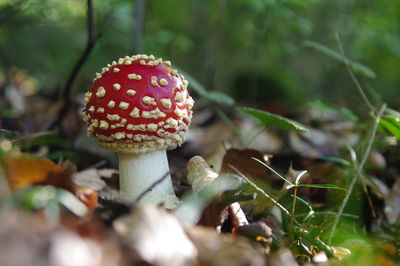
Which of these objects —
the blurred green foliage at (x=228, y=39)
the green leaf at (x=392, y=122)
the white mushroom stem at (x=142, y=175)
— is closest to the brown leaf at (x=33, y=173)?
the white mushroom stem at (x=142, y=175)

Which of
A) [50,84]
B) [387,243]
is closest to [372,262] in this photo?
[387,243]

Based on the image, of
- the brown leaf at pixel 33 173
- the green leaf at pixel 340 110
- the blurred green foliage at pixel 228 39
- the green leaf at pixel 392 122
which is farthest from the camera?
the blurred green foliage at pixel 228 39

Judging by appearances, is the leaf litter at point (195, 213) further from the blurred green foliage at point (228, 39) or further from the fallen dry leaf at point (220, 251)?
the blurred green foliage at point (228, 39)

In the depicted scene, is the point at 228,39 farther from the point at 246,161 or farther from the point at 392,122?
the point at 392,122

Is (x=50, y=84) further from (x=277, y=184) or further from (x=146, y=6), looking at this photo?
(x=277, y=184)

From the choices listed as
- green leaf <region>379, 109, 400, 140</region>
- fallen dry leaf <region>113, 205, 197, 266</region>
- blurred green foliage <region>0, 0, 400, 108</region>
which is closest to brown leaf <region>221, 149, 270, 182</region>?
green leaf <region>379, 109, 400, 140</region>

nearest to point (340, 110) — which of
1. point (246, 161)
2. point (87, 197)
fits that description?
point (246, 161)

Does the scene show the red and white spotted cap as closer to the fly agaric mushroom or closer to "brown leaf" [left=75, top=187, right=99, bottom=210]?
the fly agaric mushroom
